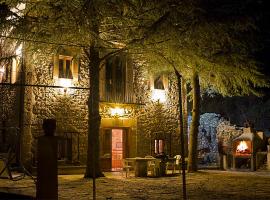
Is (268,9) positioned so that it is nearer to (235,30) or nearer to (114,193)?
(235,30)

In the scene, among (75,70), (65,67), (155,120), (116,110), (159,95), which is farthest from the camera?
(159,95)

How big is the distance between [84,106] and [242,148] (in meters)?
8.05

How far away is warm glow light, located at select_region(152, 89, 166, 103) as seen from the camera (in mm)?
20047

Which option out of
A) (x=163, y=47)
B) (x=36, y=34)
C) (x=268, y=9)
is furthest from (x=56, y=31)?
(x=268, y=9)

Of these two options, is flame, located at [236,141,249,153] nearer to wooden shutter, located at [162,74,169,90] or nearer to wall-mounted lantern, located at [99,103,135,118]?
wooden shutter, located at [162,74,169,90]

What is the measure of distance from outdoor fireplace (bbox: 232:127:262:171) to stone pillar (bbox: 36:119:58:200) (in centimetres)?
1442

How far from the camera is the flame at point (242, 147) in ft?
62.0

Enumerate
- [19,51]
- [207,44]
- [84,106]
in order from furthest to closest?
[84,106], [19,51], [207,44]

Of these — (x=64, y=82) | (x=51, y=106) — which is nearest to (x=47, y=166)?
(x=51, y=106)

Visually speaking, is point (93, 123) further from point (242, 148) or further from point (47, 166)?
point (47, 166)

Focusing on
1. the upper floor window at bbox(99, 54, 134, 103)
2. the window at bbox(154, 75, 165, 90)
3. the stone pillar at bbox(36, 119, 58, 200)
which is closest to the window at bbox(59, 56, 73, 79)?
the upper floor window at bbox(99, 54, 134, 103)

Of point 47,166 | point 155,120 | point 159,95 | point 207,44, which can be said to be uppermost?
point 207,44

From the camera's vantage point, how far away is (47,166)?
5906mm

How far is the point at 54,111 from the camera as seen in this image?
1688 cm
